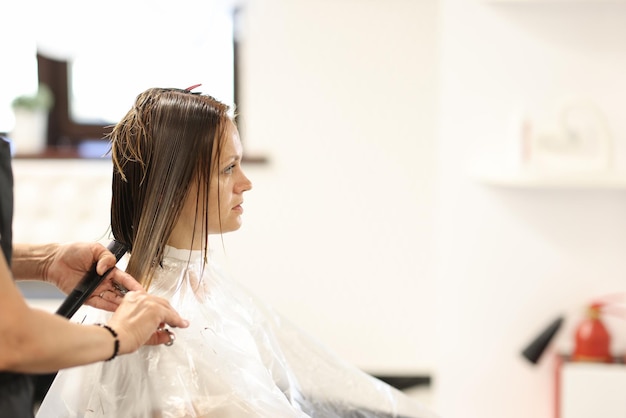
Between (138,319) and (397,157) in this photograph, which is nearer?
(138,319)

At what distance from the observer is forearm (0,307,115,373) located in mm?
953

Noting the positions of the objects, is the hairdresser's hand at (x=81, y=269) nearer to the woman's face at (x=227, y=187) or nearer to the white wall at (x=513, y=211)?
the woman's face at (x=227, y=187)

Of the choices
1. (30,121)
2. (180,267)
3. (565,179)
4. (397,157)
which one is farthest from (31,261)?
(30,121)

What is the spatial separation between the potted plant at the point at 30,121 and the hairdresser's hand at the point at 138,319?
2.46m

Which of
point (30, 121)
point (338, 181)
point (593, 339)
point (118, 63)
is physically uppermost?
point (118, 63)

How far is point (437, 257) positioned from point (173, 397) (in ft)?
6.43

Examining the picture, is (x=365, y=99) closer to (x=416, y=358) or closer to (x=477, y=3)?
(x=477, y=3)

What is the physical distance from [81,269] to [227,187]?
0.29 metres

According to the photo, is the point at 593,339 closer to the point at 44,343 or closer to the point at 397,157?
the point at 397,157

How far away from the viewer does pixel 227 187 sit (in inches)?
56.4

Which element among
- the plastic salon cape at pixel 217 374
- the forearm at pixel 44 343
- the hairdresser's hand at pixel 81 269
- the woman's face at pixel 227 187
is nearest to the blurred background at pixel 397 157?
the plastic salon cape at pixel 217 374

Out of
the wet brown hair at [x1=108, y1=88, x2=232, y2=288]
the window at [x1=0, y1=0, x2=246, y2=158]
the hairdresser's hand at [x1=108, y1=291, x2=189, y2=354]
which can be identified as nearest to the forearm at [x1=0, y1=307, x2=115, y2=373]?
the hairdresser's hand at [x1=108, y1=291, x2=189, y2=354]

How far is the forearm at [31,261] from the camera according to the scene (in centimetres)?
139

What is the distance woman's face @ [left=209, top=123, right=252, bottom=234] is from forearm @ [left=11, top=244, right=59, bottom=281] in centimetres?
28
